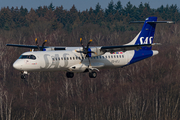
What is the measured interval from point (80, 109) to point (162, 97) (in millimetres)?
23304

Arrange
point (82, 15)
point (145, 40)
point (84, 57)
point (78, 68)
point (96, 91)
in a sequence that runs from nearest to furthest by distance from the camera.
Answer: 1. point (78, 68)
2. point (84, 57)
3. point (145, 40)
4. point (96, 91)
5. point (82, 15)

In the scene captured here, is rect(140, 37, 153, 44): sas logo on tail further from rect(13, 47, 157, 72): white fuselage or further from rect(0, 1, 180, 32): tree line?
rect(0, 1, 180, 32): tree line

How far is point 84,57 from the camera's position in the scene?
36.5 meters

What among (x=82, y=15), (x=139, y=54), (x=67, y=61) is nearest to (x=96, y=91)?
(x=139, y=54)

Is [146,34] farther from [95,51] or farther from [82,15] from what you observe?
[82,15]

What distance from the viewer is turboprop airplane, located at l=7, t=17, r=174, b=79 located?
33094 mm

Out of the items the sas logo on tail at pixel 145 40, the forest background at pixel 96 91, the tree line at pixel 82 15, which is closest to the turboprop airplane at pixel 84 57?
the sas logo on tail at pixel 145 40

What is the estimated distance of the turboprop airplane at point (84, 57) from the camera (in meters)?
33.1

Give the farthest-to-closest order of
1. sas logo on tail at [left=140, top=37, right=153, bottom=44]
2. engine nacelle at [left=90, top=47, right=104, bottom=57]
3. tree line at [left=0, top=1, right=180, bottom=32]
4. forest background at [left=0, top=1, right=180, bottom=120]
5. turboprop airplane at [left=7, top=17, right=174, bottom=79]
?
1. tree line at [left=0, top=1, right=180, bottom=32]
2. forest background at [left=0, top=1, right=180, bottom=120]
3. sas logo on tail at [left=140, top=37, right=153, bottom=44]
4. engine nacelle at [left=90, top=47, right=104, bottom=57]
5. turboprop airplane at [left=7, top=17, right=174, bottom=79]

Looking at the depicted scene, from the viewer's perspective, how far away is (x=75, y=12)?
172 meters

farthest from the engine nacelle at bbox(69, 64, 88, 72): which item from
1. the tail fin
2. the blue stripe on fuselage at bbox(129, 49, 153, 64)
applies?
the tail fin

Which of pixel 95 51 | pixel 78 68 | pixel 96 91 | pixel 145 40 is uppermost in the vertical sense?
pixel 145 40

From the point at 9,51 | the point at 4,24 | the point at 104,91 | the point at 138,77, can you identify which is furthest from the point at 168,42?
the point at 4,24

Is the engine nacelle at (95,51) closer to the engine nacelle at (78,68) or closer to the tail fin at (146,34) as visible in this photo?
the engine nacelle at (78,68)
